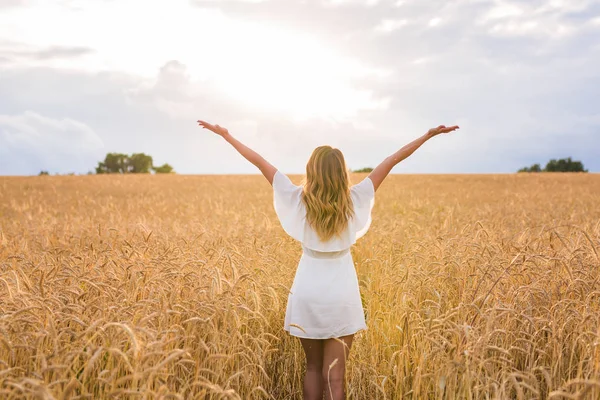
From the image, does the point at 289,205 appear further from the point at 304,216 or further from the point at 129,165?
the point at 129,165

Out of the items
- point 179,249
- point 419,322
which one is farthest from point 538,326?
point 179,249

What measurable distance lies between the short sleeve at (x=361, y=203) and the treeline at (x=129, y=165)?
7577cm

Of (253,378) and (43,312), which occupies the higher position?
(43,312)

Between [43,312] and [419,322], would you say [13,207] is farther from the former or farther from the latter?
[419,322]

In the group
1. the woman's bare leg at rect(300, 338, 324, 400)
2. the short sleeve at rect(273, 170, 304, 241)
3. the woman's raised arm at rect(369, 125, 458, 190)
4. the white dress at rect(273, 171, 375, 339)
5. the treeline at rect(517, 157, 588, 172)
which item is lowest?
the woman's bare leg at rect(300, 338, 324, 400)

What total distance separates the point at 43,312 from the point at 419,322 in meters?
3.34

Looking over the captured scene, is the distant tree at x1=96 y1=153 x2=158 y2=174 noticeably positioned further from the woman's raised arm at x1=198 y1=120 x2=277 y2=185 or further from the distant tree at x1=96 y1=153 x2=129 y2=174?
the woman's raised arm at x1=198 y1=120 x2=277 y2=185

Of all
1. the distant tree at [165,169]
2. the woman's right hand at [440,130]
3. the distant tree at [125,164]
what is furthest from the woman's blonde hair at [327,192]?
the distant tree at [165,169]

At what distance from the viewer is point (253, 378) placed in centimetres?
368

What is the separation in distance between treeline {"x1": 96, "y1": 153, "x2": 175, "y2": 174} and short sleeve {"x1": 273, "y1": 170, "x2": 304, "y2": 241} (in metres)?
75.5

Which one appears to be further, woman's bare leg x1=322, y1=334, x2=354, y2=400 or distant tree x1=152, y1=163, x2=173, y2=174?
distant tree x1=152, y1=163, x2=173, y2=174

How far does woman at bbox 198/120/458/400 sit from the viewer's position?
363cm

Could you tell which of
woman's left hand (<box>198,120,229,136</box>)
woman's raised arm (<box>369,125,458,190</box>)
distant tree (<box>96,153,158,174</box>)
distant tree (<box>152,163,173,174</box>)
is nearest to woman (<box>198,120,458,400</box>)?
woman's raised arm (<box>369,125,458,190</box>)

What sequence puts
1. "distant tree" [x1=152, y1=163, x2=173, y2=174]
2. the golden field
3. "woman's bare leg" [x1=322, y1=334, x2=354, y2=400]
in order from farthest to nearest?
"distant tree" [x1=152, y1=163, x2=173, y2=174]
"woman's bare leg" [x1=322, y1=334, x2=354, y2=400]
the golden field
